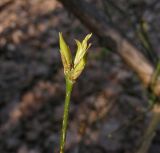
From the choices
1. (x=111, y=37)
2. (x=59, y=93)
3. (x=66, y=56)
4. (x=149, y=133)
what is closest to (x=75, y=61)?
(x=66, y=56)

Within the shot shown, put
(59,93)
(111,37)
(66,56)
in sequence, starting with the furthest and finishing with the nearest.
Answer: (59,93)
(111,37)
(66,56)

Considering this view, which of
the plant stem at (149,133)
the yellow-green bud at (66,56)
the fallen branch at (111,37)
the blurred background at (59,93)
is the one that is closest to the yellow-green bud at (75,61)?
the yellow-green bud at (66,56)

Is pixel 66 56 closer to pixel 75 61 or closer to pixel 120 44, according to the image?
pixel 75 61

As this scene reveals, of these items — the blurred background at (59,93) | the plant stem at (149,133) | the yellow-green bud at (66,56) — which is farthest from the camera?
the blurred background at (59,93)

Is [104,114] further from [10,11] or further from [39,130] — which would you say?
[10,11]

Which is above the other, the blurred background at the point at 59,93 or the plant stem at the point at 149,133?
the plant stem at the point at 149,133

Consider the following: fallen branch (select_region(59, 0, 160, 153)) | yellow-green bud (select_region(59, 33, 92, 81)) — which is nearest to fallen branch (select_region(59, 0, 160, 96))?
fallen branch (select_region(59, 0, 160, 153))

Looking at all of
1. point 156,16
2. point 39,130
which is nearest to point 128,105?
point 39,130

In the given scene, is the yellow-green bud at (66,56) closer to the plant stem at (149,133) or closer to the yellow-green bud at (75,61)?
the yellow-green bud at (75,61)
